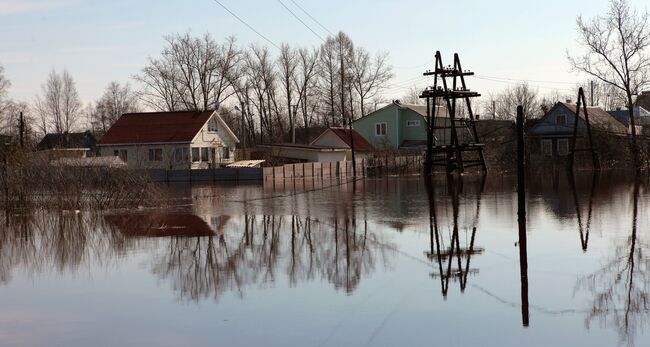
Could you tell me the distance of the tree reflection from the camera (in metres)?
9.18

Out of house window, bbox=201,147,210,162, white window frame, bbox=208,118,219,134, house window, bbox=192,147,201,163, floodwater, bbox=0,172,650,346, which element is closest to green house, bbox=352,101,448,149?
white window frame, bbox=208,118,219,134

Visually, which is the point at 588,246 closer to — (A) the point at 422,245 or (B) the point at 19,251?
(A) the point at 422,245

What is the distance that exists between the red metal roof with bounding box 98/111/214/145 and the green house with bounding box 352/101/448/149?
19972 mm

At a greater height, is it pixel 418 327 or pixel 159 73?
pixel 159 73

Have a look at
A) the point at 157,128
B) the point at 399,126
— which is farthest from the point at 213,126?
the point at 399,126

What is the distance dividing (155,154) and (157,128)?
112 inches

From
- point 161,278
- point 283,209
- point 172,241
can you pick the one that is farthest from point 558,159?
point 161,278

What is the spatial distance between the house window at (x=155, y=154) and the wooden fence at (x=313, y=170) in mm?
15855

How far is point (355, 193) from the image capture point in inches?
1422

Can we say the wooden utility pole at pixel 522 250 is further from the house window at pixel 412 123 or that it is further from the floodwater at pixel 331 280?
the house window at pixel 412 123

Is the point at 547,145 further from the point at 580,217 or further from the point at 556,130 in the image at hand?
the point at 580,217

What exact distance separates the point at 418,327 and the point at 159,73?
80528mm

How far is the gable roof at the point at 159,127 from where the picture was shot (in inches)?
2625

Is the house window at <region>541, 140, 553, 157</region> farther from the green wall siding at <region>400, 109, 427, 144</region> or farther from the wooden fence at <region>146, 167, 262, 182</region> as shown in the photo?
the wooden fence at <region>146, 167, 262, 182</region>
